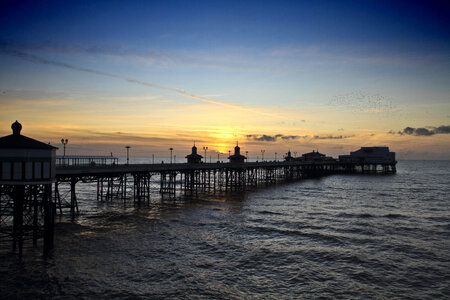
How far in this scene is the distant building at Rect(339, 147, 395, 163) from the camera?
470 feet

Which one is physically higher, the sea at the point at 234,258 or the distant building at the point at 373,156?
the distant building at the point at 373,156

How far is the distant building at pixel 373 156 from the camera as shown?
143 meters

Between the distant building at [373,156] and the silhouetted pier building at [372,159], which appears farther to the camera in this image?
the distant building at [373,156]

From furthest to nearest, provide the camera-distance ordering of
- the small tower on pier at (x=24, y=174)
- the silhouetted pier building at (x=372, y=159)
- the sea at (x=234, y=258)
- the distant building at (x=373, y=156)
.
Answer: the distant building at (x=373, y=156) → the silhouetted pier building at (x=372, y=159) → the small tower on pier at (x=24, y=174) → the sea at (x=234, y=258)

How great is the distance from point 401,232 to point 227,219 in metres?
17.1

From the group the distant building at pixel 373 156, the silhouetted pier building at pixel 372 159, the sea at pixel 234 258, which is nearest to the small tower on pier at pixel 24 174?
the sea at pixel 234 258

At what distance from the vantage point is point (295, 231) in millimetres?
29672

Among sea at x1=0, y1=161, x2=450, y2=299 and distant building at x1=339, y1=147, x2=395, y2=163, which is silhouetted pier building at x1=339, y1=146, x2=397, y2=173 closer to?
distant building at x1=339, y1=147, x2=395, y2=163

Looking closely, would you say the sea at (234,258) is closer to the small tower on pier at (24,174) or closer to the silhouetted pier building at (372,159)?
the small tower on pier at (24,174)

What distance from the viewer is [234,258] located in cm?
2195

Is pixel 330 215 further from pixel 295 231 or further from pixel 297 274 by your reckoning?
pixel 297 274

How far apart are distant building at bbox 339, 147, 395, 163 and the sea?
370 feet

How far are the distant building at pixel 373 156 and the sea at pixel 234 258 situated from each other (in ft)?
370

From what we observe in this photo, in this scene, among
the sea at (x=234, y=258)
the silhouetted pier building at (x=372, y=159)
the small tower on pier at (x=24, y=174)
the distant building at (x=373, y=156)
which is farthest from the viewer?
the distant building at (x=373, y=156)
